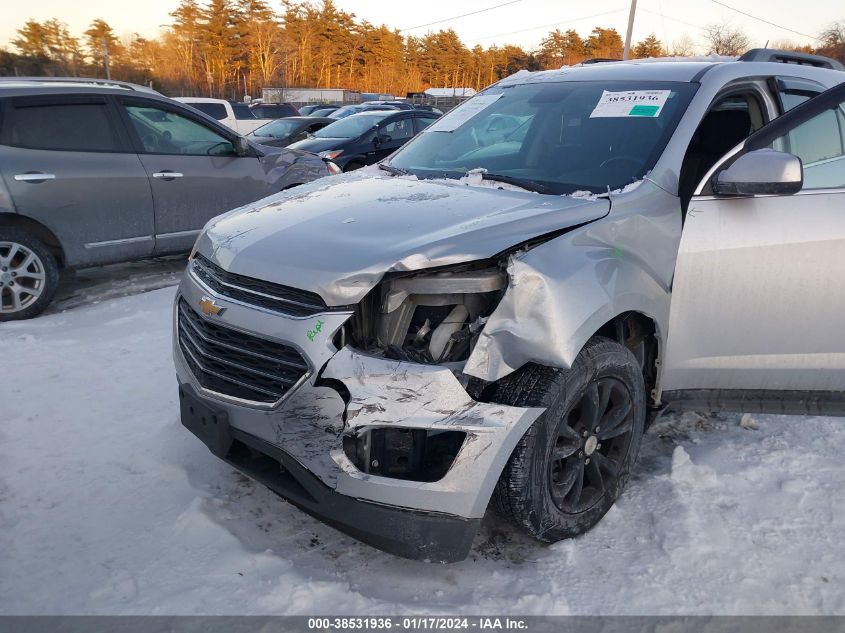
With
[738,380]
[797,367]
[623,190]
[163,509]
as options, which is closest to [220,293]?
[163,509]

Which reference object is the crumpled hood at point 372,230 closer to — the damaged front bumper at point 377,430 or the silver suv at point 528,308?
the silver suv at point 528,308

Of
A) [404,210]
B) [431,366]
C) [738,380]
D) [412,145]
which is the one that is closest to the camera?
[431,366]

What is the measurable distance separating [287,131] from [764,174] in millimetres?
14536

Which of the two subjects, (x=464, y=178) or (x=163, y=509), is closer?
(x=163, y=509)

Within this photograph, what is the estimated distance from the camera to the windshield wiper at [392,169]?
141 inches

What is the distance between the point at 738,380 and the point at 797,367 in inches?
11.8

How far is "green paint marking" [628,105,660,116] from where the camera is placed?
10.5 ft

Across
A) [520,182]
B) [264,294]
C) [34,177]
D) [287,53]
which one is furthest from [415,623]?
[287,53]

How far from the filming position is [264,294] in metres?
2.43

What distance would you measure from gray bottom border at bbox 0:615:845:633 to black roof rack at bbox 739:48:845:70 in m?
2.78

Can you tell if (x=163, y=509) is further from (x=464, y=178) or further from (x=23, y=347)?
(x=23, y=347)

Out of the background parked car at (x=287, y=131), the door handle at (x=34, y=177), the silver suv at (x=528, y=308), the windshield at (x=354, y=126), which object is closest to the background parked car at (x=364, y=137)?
the windshield at (x=354, y=126)

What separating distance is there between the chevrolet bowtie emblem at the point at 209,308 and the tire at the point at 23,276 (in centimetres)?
360

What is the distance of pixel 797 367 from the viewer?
3.18 m
